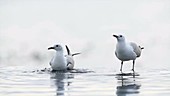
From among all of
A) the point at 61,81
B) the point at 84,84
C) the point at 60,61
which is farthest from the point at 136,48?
the point at 84,84

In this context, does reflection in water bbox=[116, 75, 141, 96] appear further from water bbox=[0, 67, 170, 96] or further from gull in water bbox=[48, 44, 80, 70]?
gull in water bbox=[48, 44, 80, 70]

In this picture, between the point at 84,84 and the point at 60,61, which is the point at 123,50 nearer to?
the point at 60,61

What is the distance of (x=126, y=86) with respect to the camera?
13.6 meters

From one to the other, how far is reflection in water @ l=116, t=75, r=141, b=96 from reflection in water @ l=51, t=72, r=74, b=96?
1.12 m

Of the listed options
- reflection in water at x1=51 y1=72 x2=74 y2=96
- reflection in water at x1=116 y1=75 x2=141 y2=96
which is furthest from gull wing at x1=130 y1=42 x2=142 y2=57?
reflection in water at x1=116 y1=75 x2=141 y2=96

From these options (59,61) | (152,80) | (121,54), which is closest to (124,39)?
(121,54)

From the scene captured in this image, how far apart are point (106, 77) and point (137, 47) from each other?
405cm

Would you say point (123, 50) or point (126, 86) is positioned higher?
point (123, 50)

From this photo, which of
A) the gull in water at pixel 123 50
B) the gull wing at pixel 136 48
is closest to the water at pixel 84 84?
the gull in water at pixel 123 50

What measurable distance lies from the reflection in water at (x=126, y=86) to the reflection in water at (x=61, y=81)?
44.0 inches

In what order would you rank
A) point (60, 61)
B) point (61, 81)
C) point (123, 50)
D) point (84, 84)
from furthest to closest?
point (60, 61), point (123, 50), point (61, 81), point (84, 84)

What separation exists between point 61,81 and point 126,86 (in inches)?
79.6

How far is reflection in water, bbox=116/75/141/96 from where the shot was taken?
40.4 ft

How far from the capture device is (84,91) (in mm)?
12562
